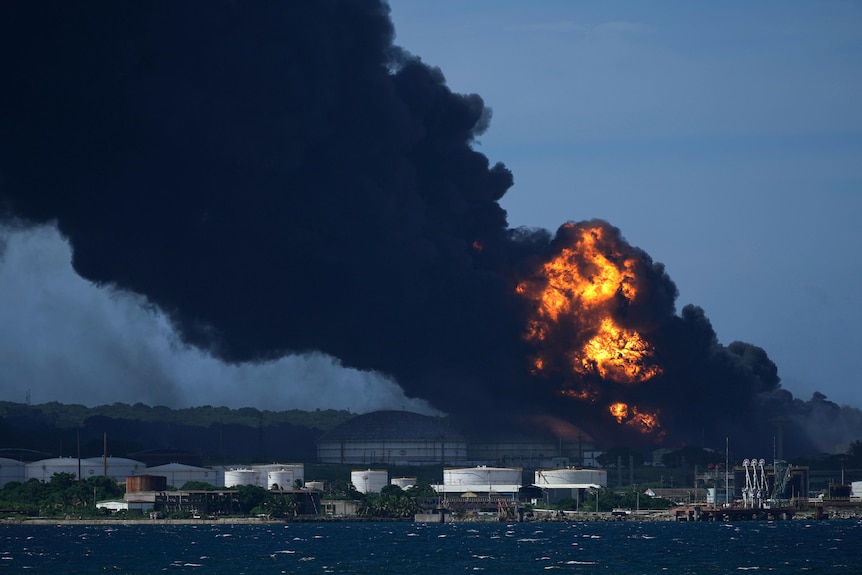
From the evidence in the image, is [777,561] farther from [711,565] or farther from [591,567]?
[591,567]

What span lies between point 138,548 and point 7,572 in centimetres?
3454

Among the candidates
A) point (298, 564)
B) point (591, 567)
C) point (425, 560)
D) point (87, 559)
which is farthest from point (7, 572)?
point (591, 567)

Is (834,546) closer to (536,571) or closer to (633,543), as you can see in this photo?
(633,543)

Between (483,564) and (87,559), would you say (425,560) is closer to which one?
(483,564)

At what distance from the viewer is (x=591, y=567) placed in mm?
158500

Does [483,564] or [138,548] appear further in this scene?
[138,548]

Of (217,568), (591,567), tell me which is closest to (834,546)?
(591,567)

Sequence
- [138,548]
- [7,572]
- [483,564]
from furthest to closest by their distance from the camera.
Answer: [138,548], [483,564], [7,572]

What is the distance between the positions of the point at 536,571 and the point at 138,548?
52.8 m

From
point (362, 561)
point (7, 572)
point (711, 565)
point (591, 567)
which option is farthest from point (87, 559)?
point (711, 565)

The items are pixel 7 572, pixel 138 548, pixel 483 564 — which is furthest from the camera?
pixel 138 548

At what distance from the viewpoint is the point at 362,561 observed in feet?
549

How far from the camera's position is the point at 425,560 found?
556ft

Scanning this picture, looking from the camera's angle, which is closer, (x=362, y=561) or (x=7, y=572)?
(x=7, y=572)
